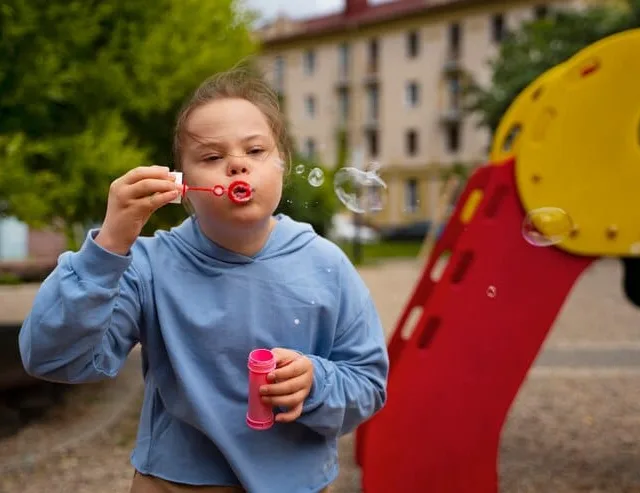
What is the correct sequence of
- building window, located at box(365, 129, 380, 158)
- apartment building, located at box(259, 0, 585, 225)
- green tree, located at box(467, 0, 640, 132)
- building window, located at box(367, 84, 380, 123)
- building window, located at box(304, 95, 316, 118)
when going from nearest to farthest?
1. green tree, located at box(467, 0, 640, 132)
2. apartment building, located at box(259, 0, 585, 225)
3. building window, located at box(365, 129, 380, 158)
4. building window, located at box(367, 84, 380, 123)
5. building window, located at box(304, 95, 316, 118)

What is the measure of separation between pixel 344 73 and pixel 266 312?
43509 mm

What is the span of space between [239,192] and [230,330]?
281mm

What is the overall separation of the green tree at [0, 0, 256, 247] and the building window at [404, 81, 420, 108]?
36.8 m

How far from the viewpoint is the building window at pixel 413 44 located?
40.4 metres

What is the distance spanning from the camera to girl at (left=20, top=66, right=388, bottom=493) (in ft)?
4.39

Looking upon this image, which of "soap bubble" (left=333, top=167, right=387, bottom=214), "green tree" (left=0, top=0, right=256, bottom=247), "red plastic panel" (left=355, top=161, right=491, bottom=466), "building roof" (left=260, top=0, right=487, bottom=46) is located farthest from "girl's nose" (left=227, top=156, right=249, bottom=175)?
"building roof" (left=260, top=0, right=487, bottom=46)

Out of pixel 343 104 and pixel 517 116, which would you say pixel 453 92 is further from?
pixel 517 116

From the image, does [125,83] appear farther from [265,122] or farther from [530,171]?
[265,122]

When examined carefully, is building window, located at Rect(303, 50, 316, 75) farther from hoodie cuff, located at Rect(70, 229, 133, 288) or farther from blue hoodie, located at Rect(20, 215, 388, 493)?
hoodie cuff, located at Rect(70, 229, 133, 288)

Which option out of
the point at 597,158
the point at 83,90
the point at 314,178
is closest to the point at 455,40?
the point at 83,90

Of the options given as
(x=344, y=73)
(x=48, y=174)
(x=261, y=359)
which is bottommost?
(x=344, y=73)

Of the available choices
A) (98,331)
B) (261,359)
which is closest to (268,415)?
(261,359)

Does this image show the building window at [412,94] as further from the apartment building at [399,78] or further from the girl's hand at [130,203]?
the girl's hand at [130,203]

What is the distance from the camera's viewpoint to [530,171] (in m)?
2.80
